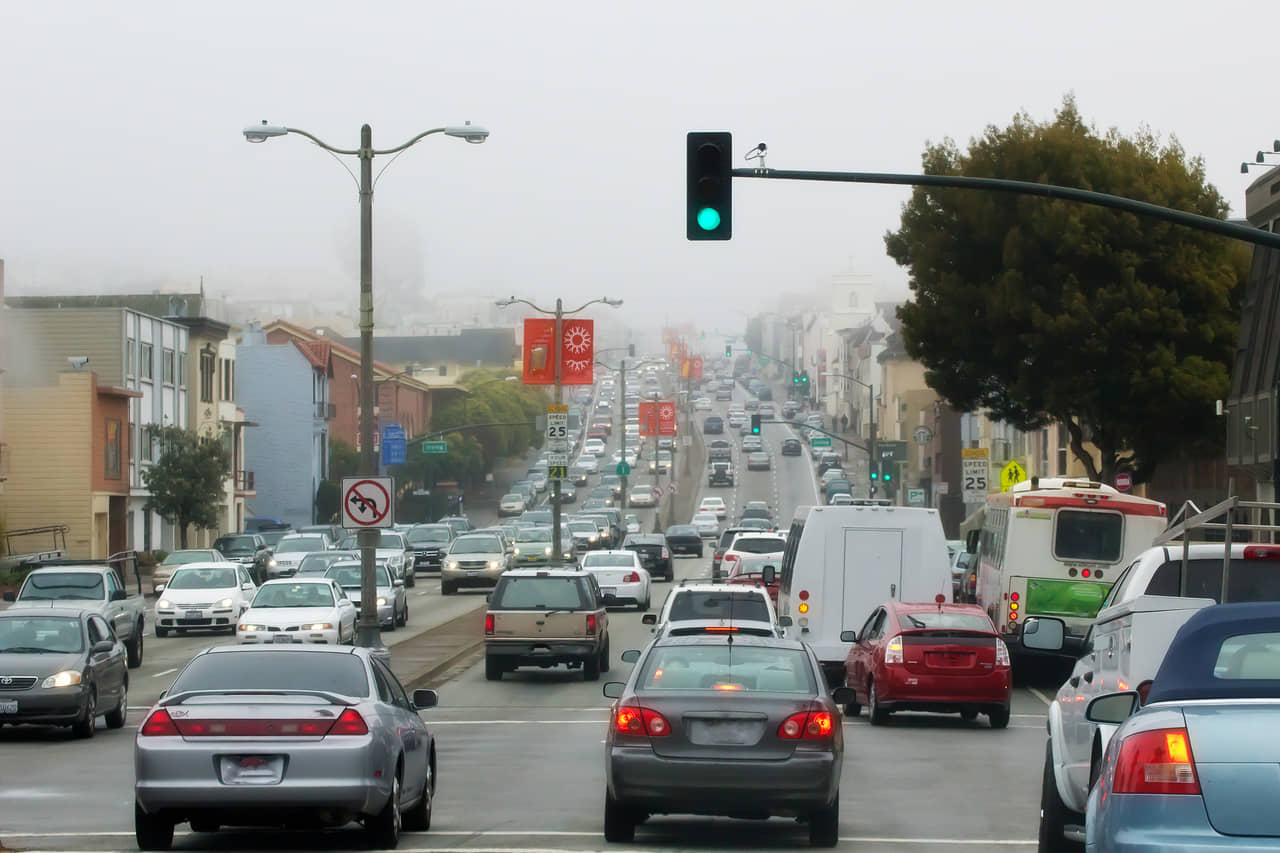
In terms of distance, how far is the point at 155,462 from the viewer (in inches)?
2872

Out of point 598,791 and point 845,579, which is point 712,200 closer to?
point 598,791

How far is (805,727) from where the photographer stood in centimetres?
1246

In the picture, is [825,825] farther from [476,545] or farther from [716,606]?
[476,545]

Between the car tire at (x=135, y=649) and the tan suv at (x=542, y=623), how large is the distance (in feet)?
22.4

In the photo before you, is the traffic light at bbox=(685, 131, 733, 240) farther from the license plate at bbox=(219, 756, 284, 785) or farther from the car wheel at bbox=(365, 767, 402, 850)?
the license plate at bbox=(219, 756, 284, 785)

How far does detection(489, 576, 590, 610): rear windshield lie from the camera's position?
1099 inches

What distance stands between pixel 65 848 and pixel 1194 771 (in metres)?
8.69

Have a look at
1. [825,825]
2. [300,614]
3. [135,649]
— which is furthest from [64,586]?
[825,825]

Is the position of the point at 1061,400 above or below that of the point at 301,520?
above

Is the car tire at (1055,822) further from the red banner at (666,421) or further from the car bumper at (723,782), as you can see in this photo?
the red banner at (666,421)

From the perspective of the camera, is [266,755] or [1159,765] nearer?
[1159,765]

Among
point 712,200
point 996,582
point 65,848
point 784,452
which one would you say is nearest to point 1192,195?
point 996,582

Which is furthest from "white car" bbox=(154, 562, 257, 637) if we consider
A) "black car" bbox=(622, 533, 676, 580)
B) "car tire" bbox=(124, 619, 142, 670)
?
"black car" bbox=(622, 533, 676, 580)

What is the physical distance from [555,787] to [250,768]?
5.06 m
